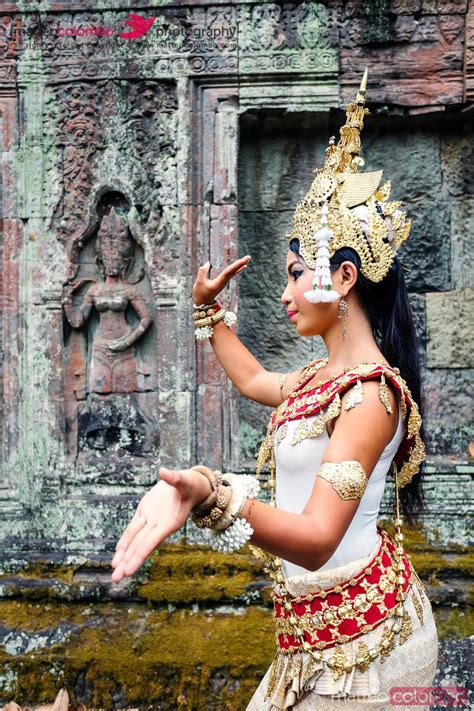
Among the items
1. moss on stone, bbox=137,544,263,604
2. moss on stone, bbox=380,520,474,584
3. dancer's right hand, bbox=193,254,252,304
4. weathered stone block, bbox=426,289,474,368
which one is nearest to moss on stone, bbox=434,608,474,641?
moss on stone, bbox=380,520,474,584

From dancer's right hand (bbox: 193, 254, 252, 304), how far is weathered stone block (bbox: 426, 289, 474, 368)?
271 cm

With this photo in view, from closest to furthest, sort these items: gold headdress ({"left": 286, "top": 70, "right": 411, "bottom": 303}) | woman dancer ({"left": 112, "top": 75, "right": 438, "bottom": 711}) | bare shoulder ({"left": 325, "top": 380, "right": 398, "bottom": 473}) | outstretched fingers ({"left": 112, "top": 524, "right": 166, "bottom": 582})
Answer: outstretched fingers ({"left": 112, "top": 524, "right": 166, "bottom": 582})
bare shoulder ({"left": 325, "top": 380, "right": 398, "bottom": 473})
woman dancer ({"left": 112, "top": 75, "right": 438, "bottom": 711})
gold headdress ({"left": 286, "top": 70, "right": 411, "bottom": 303})

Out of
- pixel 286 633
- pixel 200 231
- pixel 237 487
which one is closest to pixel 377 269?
pixel 237 487

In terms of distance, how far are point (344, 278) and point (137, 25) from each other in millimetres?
3387

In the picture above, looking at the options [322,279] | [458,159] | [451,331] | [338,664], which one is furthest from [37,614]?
[458,159]

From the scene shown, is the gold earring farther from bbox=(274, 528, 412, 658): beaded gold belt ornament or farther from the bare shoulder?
bbox=(274, 528, 412, 658): beaded gold belt ornament

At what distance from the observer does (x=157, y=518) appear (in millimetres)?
2068

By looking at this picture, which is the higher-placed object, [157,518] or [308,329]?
[308,329]

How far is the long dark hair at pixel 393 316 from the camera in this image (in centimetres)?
279

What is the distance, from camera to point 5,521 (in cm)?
541

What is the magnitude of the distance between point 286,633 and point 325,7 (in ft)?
13.2

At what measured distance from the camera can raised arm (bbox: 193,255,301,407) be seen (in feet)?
10.7

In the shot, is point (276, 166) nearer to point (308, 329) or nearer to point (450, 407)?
point (450, 407)

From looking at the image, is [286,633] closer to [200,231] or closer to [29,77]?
[200,231]
